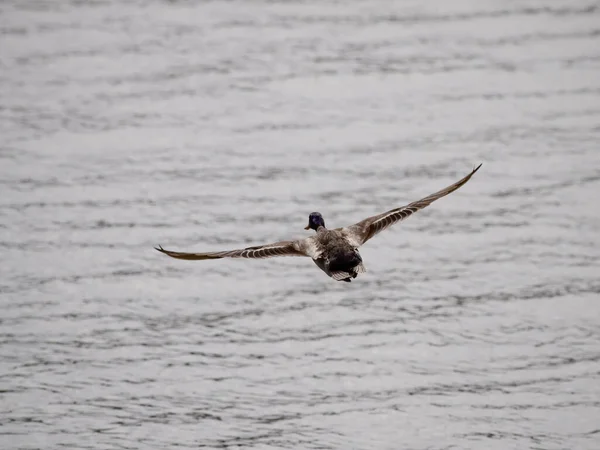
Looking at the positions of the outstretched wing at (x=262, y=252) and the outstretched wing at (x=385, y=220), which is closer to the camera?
the outstretched wing at (x=262, y=252)

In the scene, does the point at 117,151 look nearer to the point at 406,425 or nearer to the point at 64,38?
the point at 64,38

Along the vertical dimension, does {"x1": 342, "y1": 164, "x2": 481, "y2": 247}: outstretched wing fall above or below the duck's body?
above

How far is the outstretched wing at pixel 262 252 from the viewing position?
1.39m

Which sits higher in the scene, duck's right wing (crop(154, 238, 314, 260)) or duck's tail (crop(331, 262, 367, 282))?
duck's right wing (crop(154, 238, 314, 260))

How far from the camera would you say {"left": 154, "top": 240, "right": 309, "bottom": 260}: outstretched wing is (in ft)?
4.57

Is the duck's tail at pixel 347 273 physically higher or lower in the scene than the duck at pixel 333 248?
lower

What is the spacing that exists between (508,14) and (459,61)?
15 cm

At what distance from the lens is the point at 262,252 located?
1446 mm

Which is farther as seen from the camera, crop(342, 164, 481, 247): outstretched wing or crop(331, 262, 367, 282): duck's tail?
crop(342, 164, 481, 247): outstretched wing

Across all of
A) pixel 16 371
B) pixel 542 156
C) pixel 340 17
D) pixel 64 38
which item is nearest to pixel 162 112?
→ pixel 64 38

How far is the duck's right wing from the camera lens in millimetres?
1396

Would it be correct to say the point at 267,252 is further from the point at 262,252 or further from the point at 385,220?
the point at 385,220

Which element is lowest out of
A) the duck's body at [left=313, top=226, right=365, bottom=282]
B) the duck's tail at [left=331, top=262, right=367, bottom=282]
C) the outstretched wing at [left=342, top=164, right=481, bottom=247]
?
the duck's tail at [left=331, top=262, right=367, bottom=282]

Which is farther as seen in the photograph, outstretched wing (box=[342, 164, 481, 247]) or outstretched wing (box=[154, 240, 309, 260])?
outstretched wing (box=[342, 164, 481, 247])
